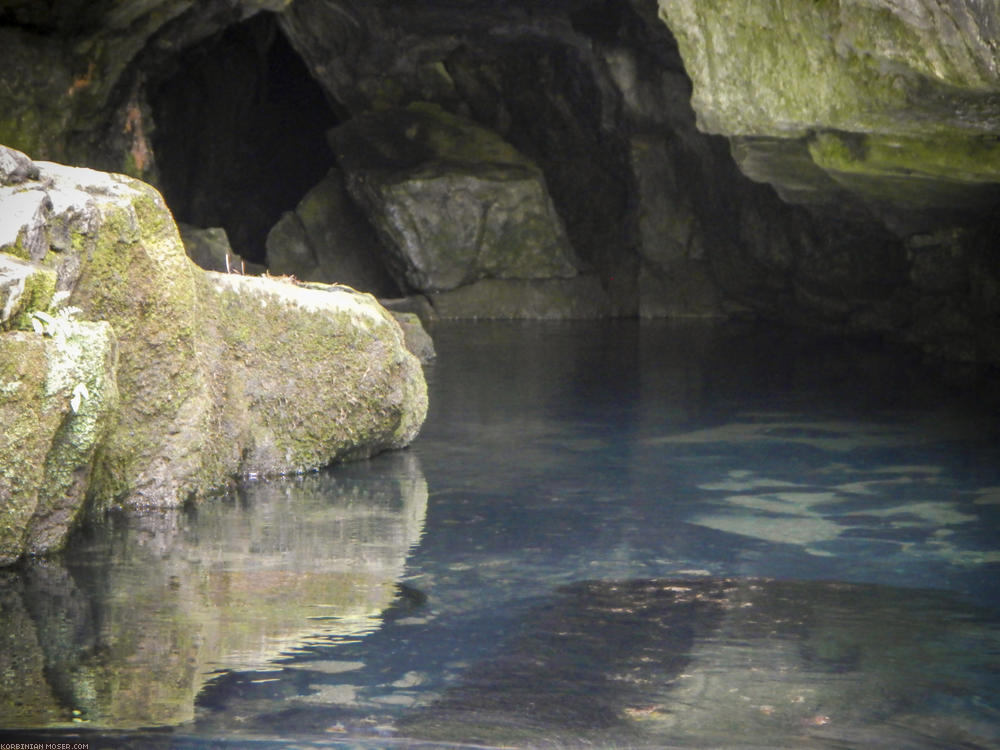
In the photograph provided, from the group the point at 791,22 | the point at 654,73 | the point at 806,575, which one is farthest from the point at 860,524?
the point at 654,73

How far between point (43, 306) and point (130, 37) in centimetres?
727

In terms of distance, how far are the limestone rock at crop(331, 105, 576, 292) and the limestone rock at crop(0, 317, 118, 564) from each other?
493 inches

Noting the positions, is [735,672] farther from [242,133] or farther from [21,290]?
[242,133]

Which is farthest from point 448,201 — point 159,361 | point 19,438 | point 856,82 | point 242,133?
point 19,438

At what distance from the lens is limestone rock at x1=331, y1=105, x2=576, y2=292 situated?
17797mm

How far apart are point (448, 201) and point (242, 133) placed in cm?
511

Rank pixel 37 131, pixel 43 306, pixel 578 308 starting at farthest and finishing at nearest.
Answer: pixel 578 308 → pixel 37 131 → pixel 43 306

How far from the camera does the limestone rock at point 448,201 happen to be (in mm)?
17797

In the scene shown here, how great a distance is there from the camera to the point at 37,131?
11.4 meters

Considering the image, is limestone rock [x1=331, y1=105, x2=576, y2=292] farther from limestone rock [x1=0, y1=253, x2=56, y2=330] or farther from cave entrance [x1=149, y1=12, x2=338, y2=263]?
limestone rock [x1=0, y1=253, x2=56, y2=330]

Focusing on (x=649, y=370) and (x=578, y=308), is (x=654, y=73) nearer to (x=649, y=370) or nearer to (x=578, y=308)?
(x=578, y=308)

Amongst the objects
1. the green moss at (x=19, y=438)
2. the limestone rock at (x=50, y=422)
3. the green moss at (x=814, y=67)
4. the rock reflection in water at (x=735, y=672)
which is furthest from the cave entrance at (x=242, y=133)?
the rock reflection in water at (x=735, y=672)

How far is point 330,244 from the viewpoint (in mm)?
18953

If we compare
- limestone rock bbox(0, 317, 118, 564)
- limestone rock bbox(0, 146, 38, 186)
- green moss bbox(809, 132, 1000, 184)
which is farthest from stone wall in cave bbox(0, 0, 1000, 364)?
limestone rock bbox(0, 317, 118, 564)
